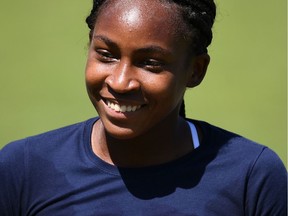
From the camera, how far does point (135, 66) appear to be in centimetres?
262

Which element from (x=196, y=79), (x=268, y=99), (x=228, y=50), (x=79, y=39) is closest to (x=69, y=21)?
(x=79, y=39)

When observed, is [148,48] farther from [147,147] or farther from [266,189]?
[266,189]

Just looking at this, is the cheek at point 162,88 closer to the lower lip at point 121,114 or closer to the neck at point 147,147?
the lower lip at point 121,114

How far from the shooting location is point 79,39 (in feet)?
21.4

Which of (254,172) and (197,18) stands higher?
(197,18)

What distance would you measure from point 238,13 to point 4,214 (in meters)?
4.10

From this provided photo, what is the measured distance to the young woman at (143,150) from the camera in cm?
263

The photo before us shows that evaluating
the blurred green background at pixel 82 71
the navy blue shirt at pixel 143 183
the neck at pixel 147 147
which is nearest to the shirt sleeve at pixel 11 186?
the navy blue shirt at pixel 143 183

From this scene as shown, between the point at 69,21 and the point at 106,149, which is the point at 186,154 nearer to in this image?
the point at 106,149

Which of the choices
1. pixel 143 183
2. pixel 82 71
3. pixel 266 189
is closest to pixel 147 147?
pixel 143 183

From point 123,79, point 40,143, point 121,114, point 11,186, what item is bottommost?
point 11,186

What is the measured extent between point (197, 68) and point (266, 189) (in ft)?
1.56

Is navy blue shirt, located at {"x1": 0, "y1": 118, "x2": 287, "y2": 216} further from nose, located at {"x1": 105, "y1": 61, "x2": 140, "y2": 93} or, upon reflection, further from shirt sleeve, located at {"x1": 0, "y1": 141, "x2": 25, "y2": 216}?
nose, located at {"x1": 105, "y1": 61, "x2": 140, "y2": 93}

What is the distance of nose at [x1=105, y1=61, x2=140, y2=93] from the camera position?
8.45ft
